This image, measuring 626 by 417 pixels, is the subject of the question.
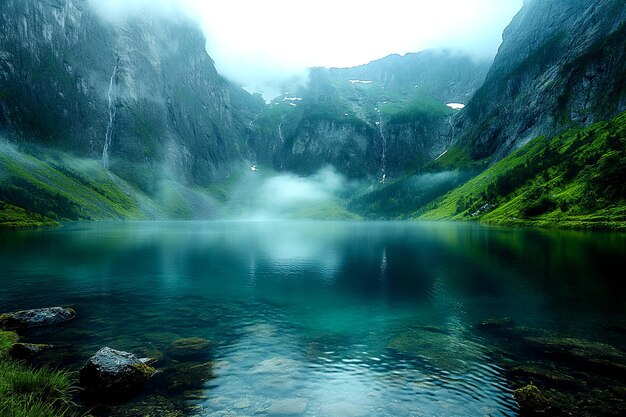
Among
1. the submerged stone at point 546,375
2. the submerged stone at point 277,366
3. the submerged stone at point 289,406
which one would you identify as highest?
the submerged stone at point 546,375

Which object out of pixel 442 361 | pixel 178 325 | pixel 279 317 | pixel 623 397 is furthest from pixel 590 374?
pixel 178 325

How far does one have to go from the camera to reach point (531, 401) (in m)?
17.4

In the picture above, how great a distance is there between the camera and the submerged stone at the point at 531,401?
56.1 ft

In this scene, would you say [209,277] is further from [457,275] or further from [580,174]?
[580,174]

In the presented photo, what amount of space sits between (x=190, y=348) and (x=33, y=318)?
14.6 m

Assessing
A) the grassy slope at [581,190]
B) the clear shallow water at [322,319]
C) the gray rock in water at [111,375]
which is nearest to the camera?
the gray rock in water at [111,375]

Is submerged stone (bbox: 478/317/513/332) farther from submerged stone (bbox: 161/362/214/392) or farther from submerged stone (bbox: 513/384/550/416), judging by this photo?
submerged stone (bbox: 161/362/214/392)

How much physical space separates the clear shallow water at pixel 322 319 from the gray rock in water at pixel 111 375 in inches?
46.8

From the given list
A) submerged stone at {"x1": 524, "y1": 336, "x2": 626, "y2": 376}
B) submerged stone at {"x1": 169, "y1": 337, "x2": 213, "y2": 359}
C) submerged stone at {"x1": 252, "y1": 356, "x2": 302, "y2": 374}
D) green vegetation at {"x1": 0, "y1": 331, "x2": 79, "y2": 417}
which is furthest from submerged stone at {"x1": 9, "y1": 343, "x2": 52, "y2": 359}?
submerged stone at {"x1": 524, "y1": 336, "x2": 626, "y2": 376}

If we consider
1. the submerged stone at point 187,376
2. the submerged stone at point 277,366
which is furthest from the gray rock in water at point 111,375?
the submerged stone at point 277,366

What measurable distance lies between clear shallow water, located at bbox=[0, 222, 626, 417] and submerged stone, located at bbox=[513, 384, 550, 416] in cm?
51

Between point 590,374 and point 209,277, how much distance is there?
1790 inches

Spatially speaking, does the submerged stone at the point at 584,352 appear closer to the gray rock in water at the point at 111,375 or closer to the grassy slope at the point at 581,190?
the gray rock in water at the point at 111,375

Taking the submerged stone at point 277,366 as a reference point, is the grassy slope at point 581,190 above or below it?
above
